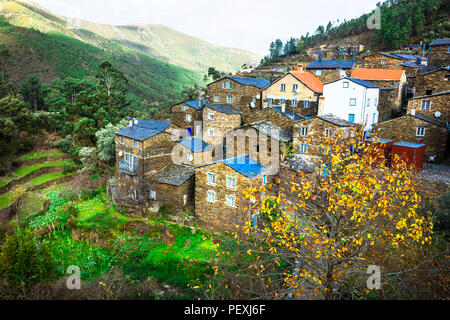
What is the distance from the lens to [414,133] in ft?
80.8

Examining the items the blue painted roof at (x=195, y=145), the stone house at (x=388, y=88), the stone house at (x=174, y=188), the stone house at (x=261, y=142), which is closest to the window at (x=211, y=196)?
the stone house at (x=174, y=188)

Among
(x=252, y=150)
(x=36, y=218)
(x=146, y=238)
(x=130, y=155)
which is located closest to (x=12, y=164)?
(x=36, y=218)

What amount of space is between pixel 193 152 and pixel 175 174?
2.66m

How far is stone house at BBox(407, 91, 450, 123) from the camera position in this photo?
1008 inches

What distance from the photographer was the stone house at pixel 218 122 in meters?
29.7

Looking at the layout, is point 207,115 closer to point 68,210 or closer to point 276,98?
point 276,98

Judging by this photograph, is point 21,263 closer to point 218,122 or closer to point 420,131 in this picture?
point 218,122

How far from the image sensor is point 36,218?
2930 cm

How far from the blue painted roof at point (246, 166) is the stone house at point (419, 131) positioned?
37.6ft

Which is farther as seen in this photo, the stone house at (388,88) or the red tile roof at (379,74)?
the red tile roof at (379,74)

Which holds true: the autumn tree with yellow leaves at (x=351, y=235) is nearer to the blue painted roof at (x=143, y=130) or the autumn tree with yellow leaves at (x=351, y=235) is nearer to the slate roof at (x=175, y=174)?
the slate roof at (x=175, y=174)

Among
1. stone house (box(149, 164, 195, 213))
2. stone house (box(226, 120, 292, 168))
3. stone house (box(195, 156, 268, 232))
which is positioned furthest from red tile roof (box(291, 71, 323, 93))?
stone house (box(149, 164, 195, 213))

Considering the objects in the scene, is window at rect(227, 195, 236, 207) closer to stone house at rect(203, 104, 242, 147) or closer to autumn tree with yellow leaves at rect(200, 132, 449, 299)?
autumn tree with yellow leaves at rect(200, 132, 449, 299)

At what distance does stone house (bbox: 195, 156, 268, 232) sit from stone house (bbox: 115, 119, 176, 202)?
19.7ft
